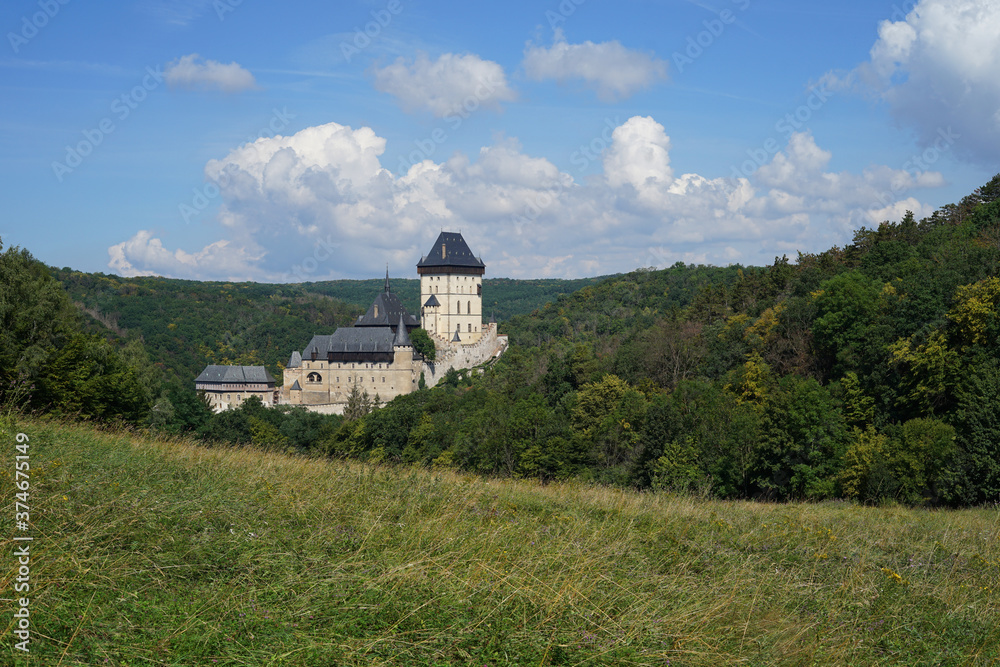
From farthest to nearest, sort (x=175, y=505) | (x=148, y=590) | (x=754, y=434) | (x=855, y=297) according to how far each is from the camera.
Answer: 1. (x=855, y=297)
2. (x=754, y=434)
3. (x=175, y=505)
4. (x=148, y=590)

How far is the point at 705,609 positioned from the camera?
5289 millimetres

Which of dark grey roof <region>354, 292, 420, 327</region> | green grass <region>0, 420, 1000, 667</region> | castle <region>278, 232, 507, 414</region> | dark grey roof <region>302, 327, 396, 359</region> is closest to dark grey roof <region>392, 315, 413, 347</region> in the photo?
castle <region>278, 232, 507, 414</region>

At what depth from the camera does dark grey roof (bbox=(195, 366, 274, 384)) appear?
8288 cm

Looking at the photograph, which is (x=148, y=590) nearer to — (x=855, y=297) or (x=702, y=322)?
(x=855, y=297)

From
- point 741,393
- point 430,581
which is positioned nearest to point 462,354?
point 741,393

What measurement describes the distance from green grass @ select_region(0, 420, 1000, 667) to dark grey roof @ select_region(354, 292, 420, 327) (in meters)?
73.5

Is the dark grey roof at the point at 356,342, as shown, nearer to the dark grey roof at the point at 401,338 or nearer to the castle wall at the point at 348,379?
the dark grey roof at the point at 401,338

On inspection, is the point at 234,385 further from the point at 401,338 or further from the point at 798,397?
the point at 798,397

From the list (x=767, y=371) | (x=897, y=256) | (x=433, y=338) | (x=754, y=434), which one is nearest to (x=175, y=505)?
(x=754, y=434)

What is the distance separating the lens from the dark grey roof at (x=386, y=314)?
81.6 metres

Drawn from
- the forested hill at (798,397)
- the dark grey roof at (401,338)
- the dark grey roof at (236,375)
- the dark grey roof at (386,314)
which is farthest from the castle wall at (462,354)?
the forested hill at (798,397)

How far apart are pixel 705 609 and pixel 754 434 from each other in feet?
80.7

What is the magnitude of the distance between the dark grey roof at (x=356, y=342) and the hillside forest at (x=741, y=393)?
31.8ft

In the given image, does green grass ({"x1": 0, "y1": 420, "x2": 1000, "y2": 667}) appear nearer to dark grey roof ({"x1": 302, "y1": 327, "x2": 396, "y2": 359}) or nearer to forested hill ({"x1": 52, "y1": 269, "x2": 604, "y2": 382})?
dark grey roof ({"x1": 302, "y1": 327, "x2": 396, "y2": 359})
